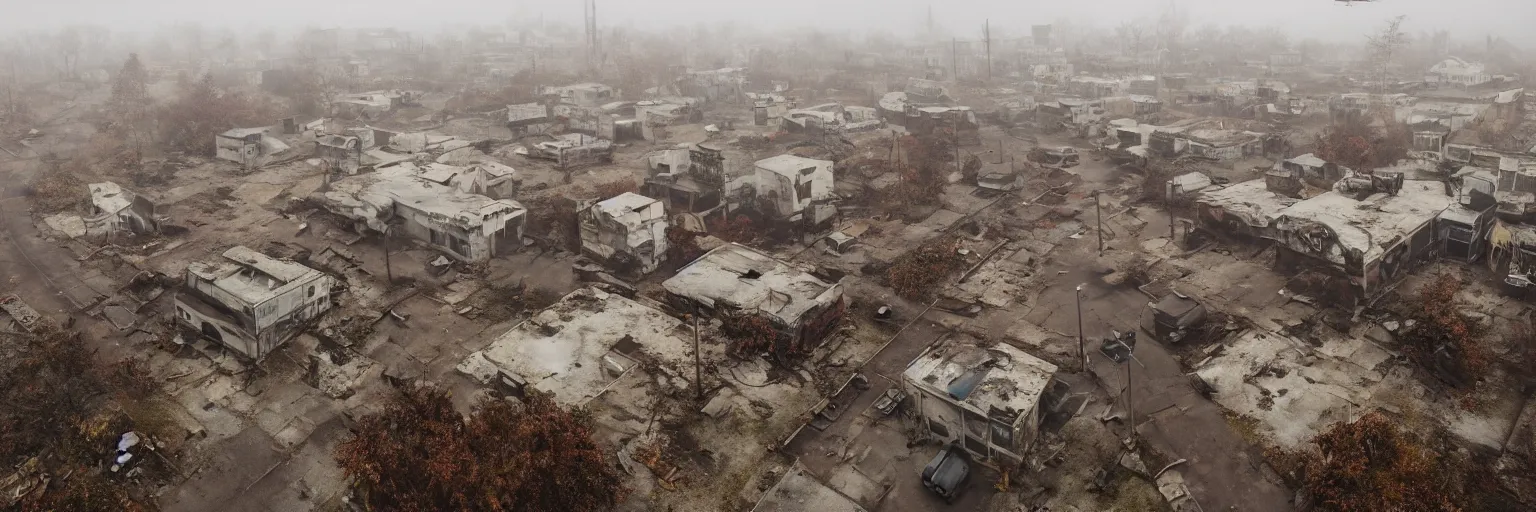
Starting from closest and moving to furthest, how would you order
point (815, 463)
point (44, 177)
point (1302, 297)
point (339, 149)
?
point (815, 463) < point (1302, 297) < point (44, 177) < point (339, 149)

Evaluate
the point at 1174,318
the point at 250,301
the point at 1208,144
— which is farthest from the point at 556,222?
the point at 1208,144

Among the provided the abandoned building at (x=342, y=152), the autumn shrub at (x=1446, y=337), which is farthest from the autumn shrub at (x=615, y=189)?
the autumn shrub at (x=1446, y=337)

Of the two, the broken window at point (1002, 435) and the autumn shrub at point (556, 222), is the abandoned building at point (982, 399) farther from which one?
the autumn shrub at point (556, 222)

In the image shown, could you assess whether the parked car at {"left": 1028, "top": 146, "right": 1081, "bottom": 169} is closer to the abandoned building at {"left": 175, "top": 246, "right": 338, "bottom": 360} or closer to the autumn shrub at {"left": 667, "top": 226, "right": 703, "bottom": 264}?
the autumn shrub at {"left": 667, "top": 226, "right": 703, "bottom": 264}

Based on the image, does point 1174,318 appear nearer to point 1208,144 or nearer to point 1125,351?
point 1125,351

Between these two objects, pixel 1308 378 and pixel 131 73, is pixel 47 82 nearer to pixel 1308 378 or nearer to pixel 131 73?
pixel 131 73

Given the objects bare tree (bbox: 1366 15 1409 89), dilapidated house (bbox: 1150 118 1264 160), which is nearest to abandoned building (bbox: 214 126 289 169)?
dilapidated house (bbox: 1150 118 1264 160)

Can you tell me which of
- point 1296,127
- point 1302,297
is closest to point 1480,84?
point 1296,127
